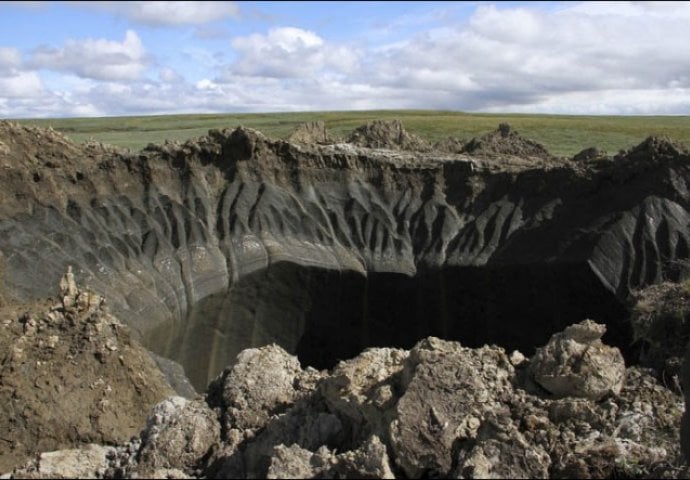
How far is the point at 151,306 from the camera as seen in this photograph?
22.0 meters

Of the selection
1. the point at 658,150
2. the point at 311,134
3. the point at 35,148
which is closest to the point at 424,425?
the point at 658,150

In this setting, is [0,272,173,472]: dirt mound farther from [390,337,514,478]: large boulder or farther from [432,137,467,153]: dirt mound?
[432,137,467,153]: dirt mound

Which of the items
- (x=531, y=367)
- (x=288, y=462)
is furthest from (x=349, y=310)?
(x=288, y=462)

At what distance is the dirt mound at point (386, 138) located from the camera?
36.1m

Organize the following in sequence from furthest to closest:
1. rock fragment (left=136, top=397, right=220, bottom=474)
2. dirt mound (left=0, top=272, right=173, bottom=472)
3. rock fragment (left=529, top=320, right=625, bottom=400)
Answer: dirt mound (left=0, top=272, right=173, bottom=472), rock fragment (left=529, top=320, right=625, bottom=400), rock fragment (left=136, top=397, right=220, bottom=474)

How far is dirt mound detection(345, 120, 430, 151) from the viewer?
36.1m

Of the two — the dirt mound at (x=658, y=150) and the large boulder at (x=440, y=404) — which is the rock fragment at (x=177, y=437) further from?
the dirt mound at (x=658, y=150)

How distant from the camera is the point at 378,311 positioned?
25266 millimetres

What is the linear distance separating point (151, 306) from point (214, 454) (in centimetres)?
1445

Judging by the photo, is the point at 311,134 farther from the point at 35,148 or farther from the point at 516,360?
the point at 516,360

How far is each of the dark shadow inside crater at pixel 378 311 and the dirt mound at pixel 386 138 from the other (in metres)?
11.3

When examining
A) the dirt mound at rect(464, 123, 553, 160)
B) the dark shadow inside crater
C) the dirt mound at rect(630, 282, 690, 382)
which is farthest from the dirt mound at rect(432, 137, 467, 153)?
the dirt mound at rect(630, 282, 690, 382)

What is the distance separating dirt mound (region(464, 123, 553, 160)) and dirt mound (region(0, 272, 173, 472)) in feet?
73.1

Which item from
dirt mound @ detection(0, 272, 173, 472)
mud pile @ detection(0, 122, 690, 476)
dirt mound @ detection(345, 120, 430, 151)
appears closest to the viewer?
dirt mound @ detection(0, 272, 173, 472)
